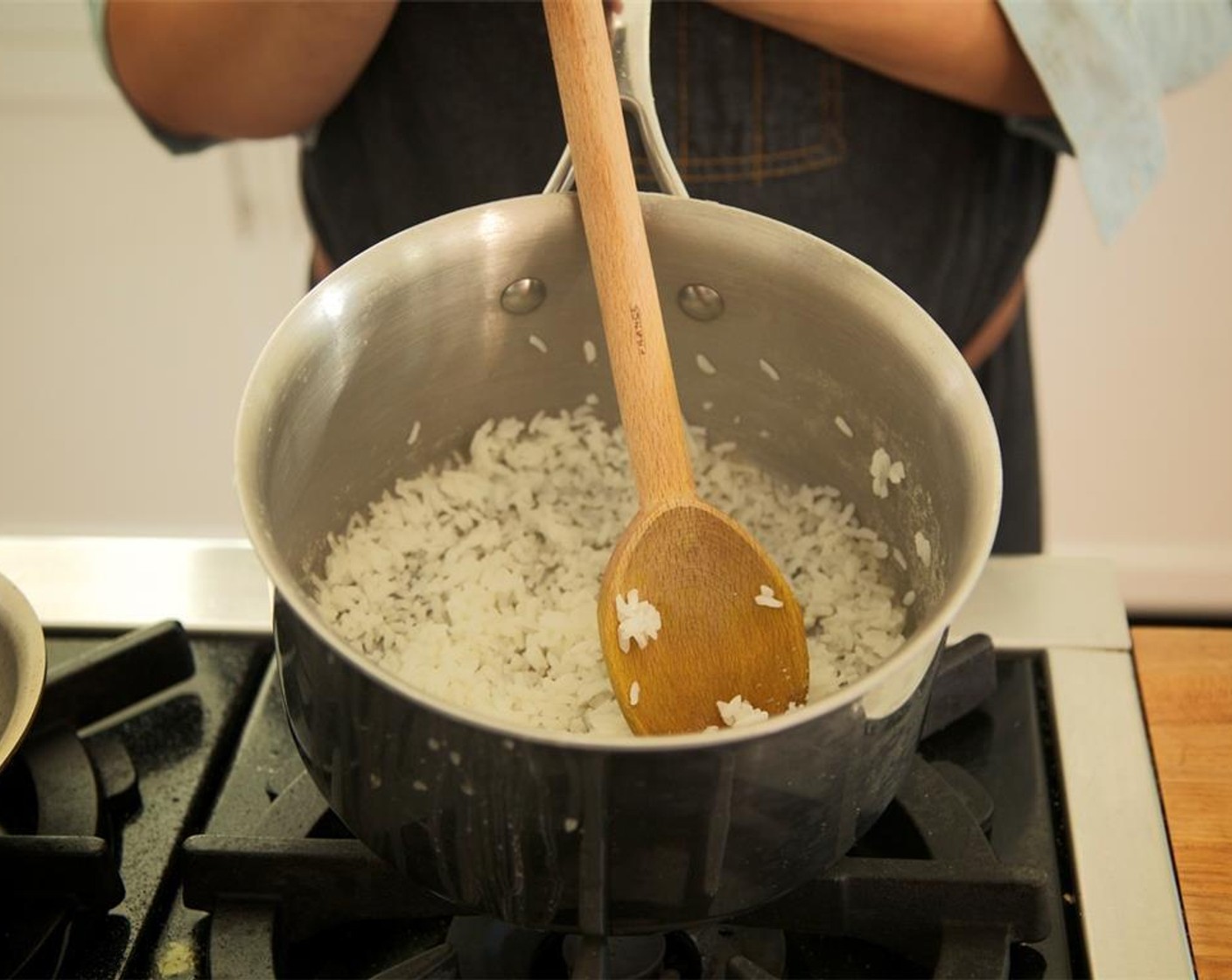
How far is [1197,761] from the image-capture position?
60cm

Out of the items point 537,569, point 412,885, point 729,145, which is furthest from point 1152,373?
point 412,885

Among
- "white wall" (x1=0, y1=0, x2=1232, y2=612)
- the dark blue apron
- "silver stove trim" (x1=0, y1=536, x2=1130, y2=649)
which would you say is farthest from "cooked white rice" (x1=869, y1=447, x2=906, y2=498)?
"white wall" (x1=0, y1=0, x2=1232, y2=612)

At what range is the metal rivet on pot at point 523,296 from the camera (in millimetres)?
617

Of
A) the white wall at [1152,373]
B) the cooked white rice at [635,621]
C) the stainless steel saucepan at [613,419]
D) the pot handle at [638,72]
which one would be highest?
the pot handle at [638,72]

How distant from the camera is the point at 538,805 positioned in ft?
1.39

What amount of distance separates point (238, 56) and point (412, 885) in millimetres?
452

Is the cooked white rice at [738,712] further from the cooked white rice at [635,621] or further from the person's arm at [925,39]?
the person's arm at [925,39]

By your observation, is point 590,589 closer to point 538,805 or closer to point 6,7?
point 538,805

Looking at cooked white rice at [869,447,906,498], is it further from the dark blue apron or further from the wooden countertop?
the dark blue apron

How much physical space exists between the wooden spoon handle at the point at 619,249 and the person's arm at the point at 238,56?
0.79ft

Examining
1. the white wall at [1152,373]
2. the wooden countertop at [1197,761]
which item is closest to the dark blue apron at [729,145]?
the wooden countertop at [1197,761]

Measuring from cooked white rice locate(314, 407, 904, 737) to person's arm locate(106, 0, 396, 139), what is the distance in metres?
0.24

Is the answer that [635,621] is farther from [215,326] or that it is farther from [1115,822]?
[215,326]

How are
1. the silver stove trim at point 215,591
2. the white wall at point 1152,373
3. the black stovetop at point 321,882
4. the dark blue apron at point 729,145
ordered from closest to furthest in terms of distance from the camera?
the black stovetop at point 321,882 → the silver stove trim at point 215,591 → the dark blue apron at point 729,145 → the white wall at point 1152,373
